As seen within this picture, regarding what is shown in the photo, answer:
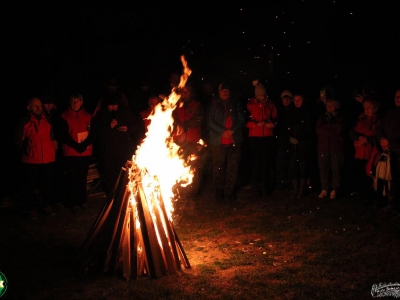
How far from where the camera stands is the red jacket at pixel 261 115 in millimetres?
10258

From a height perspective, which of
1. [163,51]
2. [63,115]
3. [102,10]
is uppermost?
[102,10]

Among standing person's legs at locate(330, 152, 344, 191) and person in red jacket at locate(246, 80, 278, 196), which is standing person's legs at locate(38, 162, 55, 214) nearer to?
person in red jacket at locate(246, 80, 278, 196)

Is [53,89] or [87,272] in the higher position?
[53,89]

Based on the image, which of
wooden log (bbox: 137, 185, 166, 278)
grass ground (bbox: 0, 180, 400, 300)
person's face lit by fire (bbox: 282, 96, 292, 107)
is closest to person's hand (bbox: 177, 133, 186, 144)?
grass ground (bbox: 0, 180, 400, 300)

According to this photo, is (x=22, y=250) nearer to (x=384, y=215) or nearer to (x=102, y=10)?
(x=384, y=215)

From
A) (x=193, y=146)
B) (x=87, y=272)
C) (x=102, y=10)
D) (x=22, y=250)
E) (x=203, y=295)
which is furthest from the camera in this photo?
(x=102, y=10)

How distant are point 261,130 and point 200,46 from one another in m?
5.13

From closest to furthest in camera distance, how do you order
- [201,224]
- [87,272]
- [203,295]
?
[203,295] < [87,272] < [201,224]

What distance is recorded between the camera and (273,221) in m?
8.54

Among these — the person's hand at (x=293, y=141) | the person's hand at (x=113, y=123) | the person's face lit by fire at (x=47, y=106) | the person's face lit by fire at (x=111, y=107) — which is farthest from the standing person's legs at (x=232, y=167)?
the person's face lit by fire at (x=47, y=106)

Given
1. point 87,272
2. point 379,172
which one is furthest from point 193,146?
point 87,272

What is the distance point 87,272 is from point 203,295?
1569 millimetres

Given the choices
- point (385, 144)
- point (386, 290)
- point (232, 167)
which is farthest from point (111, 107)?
point (386, 290)

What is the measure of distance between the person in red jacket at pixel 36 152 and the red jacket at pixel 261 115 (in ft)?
13.0
